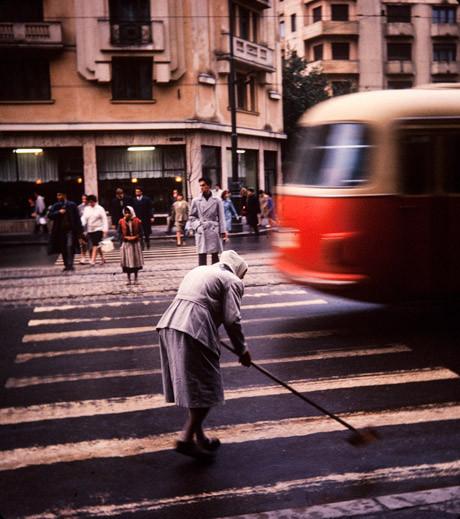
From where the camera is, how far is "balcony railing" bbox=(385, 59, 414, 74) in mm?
51656

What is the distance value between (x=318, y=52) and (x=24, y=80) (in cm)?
2768

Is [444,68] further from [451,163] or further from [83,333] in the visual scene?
[83,333]

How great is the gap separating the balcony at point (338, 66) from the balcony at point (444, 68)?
601 centimetres

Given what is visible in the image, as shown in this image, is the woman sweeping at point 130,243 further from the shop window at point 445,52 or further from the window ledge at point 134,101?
the shop window at point 445,52

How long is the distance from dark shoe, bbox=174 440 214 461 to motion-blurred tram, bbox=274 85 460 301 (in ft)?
13.3

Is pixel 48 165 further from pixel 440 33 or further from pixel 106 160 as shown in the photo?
pixel 440 33

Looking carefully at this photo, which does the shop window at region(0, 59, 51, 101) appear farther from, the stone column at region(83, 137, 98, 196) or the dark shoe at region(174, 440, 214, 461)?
the dark shoe at region(174, 440, 214, 461)

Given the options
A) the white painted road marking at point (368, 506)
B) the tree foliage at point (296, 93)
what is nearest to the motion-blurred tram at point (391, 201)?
the white painted road marking at point (368, 506)

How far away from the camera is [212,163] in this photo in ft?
107

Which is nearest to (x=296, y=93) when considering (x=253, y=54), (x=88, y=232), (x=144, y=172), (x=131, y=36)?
(x=253, y=54)

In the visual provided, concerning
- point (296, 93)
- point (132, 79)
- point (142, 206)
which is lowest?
point (142, 206)

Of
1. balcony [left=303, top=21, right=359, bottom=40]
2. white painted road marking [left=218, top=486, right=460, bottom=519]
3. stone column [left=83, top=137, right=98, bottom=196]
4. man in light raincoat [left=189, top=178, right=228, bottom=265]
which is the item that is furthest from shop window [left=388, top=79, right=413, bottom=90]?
white painted road marking [left=218, top=486, right=460, bottom=519]

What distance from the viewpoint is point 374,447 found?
17.3ft

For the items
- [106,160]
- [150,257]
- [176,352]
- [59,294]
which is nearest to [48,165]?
[106,160]
